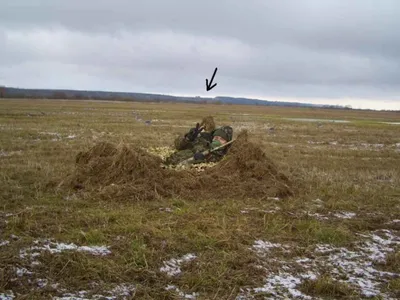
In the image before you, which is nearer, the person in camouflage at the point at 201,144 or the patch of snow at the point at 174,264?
the patch of snow at the point at 174,264

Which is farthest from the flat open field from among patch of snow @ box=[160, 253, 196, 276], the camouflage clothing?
the camouflage clothing

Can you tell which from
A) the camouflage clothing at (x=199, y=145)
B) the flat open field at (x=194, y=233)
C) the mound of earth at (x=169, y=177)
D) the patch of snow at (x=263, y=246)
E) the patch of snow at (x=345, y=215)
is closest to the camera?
the flat open field at (x=194, y=233)

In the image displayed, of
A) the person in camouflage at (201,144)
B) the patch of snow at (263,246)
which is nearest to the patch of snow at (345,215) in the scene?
the patch of snow at (263,246)

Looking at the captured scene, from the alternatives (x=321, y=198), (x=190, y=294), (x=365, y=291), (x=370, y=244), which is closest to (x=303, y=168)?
(x=321, y=198)

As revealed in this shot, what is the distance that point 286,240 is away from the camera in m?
6.48

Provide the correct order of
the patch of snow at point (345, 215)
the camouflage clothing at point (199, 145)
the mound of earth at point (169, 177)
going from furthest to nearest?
the camouflage clothing at point (199, 145), the mound of earth at point (169, 177), the patch of snow at point (345, 215)

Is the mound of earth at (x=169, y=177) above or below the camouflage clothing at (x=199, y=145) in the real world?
below

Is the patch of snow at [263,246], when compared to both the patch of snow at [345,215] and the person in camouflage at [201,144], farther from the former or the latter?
the person in camouflage at [201,144]

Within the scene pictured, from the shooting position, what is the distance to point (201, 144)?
11750mm

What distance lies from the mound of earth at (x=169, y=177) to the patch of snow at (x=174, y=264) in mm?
3005

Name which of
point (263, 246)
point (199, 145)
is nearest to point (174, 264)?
point (263, 246)

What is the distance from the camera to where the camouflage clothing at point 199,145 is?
1124cm

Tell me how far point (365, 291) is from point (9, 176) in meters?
8.86

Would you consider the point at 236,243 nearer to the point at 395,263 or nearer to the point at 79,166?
the point at 395,263
